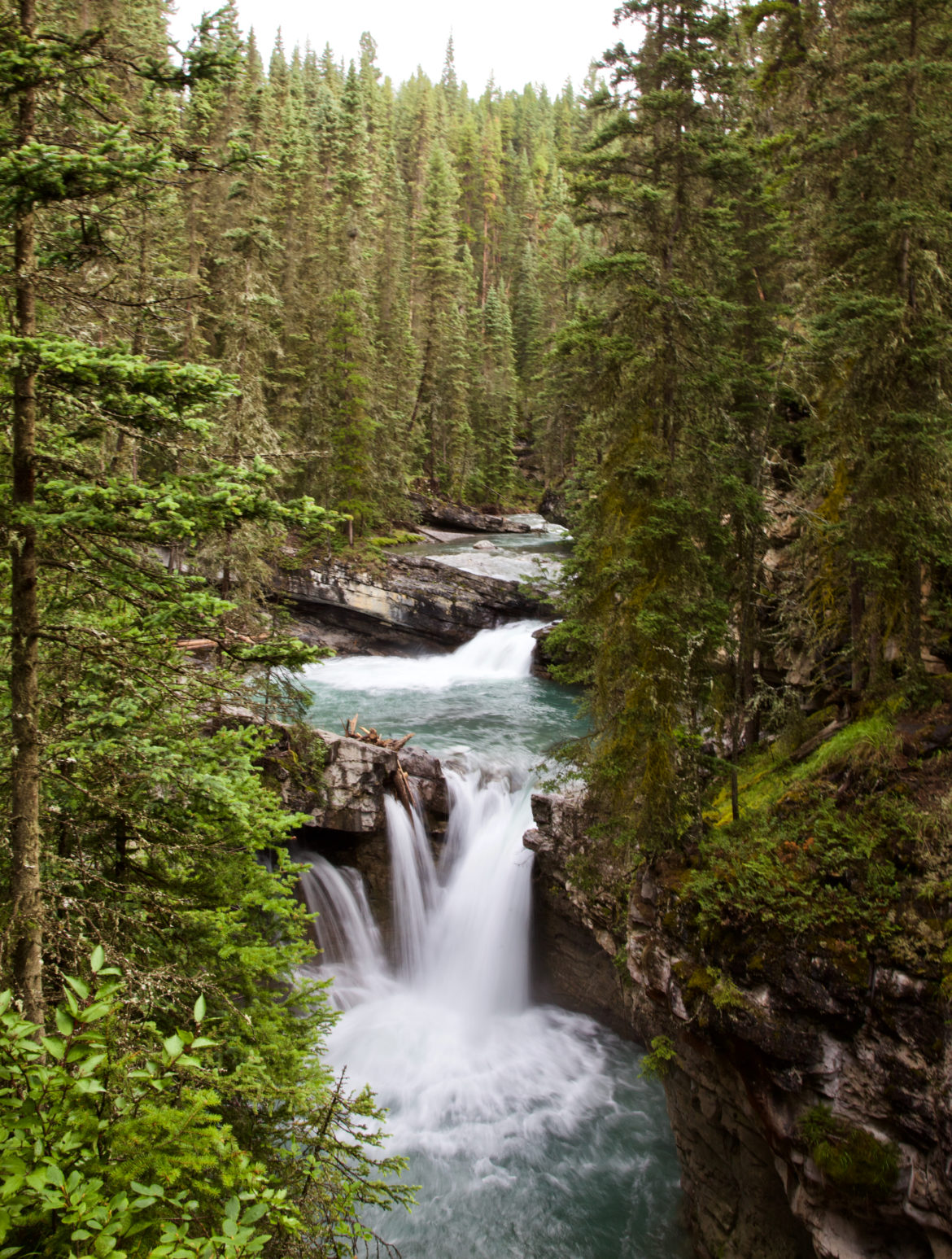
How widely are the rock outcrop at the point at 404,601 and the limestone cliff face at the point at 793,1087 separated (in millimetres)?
18506

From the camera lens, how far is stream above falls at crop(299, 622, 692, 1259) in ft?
33.4

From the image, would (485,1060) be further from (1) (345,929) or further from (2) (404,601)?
(2) (404,601)

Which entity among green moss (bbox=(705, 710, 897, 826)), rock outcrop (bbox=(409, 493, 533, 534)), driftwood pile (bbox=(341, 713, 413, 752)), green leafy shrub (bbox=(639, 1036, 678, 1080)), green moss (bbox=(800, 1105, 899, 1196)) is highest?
rock outcrop (bbox=(409, 493, 533, 534))

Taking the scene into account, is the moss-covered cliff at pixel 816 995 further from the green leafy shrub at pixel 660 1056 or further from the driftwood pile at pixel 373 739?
the driftwood pile at pixel 373 739

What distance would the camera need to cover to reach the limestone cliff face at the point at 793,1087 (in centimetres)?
669

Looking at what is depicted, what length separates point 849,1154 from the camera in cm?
695

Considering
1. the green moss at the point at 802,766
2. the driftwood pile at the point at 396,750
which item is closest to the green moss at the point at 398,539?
the driftwood pile at the point at 396,750

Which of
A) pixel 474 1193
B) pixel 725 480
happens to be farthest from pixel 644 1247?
pixel 725 480

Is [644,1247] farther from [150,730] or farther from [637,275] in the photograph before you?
[637,275]

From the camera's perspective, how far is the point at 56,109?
176 inches

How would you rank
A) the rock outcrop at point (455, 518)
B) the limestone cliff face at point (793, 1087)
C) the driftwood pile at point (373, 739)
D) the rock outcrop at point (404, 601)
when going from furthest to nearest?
the rock outcrop at point (455, 518)
the rock outcrop at point (404, 601)
the driftwood pile at point (373, 739)
the limestone cliff face at point (793, 1087)

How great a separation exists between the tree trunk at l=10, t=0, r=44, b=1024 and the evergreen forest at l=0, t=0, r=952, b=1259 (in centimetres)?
2

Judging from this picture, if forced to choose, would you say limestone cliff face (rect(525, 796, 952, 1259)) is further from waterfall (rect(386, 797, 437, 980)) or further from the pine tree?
waterfall (rect(386, 797, 437, 980))

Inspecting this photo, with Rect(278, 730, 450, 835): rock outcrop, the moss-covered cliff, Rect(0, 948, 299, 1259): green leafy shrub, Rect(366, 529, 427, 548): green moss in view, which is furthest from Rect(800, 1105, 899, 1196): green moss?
Rect(366, 529, 427, 548): green moss
